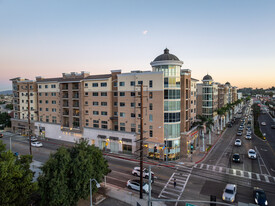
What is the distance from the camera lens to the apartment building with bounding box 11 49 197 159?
39500 mm

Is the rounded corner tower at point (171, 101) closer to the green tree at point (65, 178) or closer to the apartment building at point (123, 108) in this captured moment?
the apartment building at point (123, 108)

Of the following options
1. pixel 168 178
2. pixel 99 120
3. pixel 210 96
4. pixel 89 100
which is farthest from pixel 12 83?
pixel 210 96

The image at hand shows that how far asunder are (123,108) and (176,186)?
72.7ft

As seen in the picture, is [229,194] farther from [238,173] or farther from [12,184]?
[12,184]

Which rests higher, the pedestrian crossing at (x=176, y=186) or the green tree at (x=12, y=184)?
the green tree at (x=12, y=184)

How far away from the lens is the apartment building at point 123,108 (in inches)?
1555

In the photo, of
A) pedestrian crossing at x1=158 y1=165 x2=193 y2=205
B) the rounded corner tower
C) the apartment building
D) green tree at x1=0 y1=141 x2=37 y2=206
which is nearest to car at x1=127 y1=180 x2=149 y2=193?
pedestrian crossing at x1=158 y1=165 x2=193 y2=205

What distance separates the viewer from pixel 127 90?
43.3m

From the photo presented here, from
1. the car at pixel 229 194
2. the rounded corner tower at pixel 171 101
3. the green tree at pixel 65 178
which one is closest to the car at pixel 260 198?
the car at pixel 229 194

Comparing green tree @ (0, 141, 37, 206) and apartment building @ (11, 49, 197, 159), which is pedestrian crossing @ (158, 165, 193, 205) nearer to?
apartment building @ (11, 49, 197, 159)

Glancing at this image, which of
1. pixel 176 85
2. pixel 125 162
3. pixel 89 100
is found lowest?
pixel 125 162

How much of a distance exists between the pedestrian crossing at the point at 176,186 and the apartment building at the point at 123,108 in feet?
22.6

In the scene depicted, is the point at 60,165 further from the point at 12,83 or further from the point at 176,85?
the point at 12,83

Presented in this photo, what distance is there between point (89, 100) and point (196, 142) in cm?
3246
